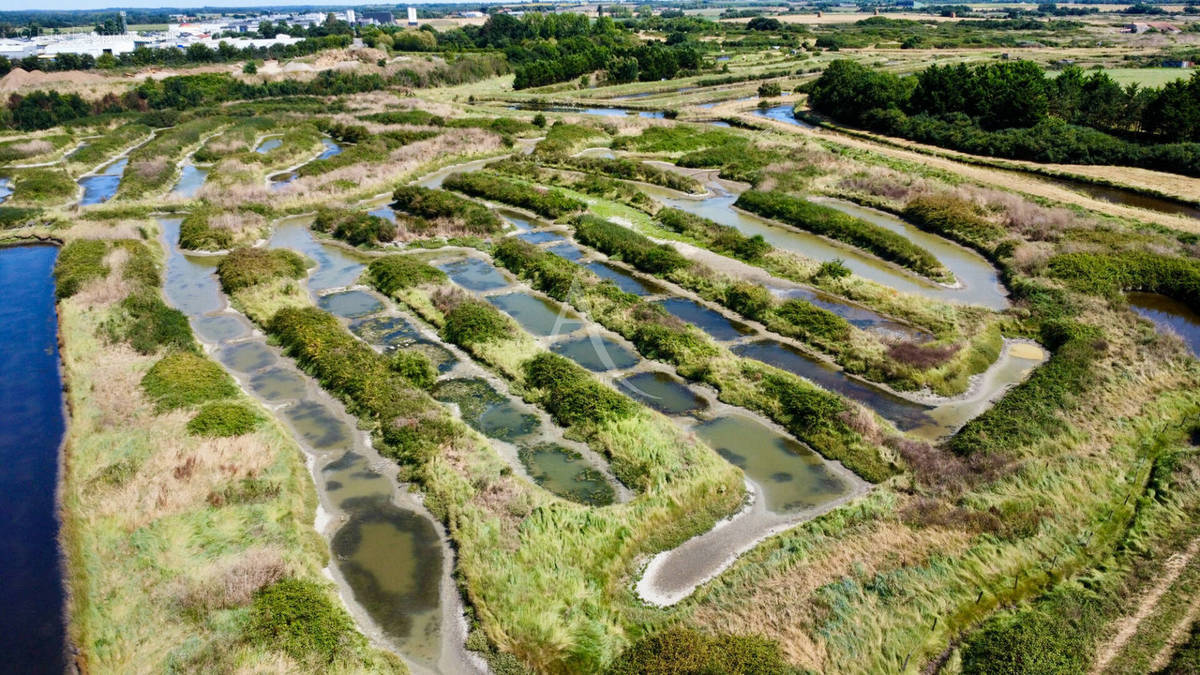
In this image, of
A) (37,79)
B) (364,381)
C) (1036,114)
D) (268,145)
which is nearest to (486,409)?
(364,381)

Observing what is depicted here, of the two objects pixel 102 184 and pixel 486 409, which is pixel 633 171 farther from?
pixel 102 184

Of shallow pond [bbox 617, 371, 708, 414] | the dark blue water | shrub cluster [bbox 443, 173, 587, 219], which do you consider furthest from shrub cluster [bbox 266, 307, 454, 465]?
shrub cluster [bbox 443, 173, 587, 219]

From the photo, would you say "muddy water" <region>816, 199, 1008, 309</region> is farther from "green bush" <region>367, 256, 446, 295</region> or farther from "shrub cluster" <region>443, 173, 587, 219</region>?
"green bush" <region>367, 256, 446, 295</region>

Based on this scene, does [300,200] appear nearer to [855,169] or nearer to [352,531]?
[352,531]

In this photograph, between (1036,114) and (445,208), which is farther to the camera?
(1036,114)

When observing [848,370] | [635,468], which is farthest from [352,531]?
[848,370]
